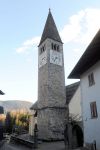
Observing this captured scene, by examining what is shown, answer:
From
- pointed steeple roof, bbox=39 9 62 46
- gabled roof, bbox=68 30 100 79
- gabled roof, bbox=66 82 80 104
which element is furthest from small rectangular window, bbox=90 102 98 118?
pointed steeple roof, bbox=39 9 62 46

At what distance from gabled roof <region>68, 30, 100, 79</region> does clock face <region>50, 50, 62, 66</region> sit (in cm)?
1969

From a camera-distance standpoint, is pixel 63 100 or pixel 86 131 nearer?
pixel 86 131

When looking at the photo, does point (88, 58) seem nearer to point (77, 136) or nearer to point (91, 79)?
point (91, 79)

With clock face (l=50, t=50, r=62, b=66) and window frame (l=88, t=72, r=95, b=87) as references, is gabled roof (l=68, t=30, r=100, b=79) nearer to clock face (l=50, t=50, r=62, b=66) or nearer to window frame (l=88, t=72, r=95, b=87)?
window frame (l=88, t=72, r=95, b=87)

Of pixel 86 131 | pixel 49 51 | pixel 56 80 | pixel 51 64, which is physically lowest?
pixel 86 131

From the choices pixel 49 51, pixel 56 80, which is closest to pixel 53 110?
pixel 56 80

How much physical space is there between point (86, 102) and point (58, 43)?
25340 millimetres

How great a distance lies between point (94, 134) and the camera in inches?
647

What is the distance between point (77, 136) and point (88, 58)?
34.9ft

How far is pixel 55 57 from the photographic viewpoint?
39.9 meters

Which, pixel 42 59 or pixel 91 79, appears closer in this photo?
pixel 91 79

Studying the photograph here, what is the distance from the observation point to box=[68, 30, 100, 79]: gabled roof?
1306cm

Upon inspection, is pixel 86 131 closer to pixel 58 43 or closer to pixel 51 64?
pixel 51 64

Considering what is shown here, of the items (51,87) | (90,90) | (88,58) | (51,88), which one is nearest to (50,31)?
(51,87)
